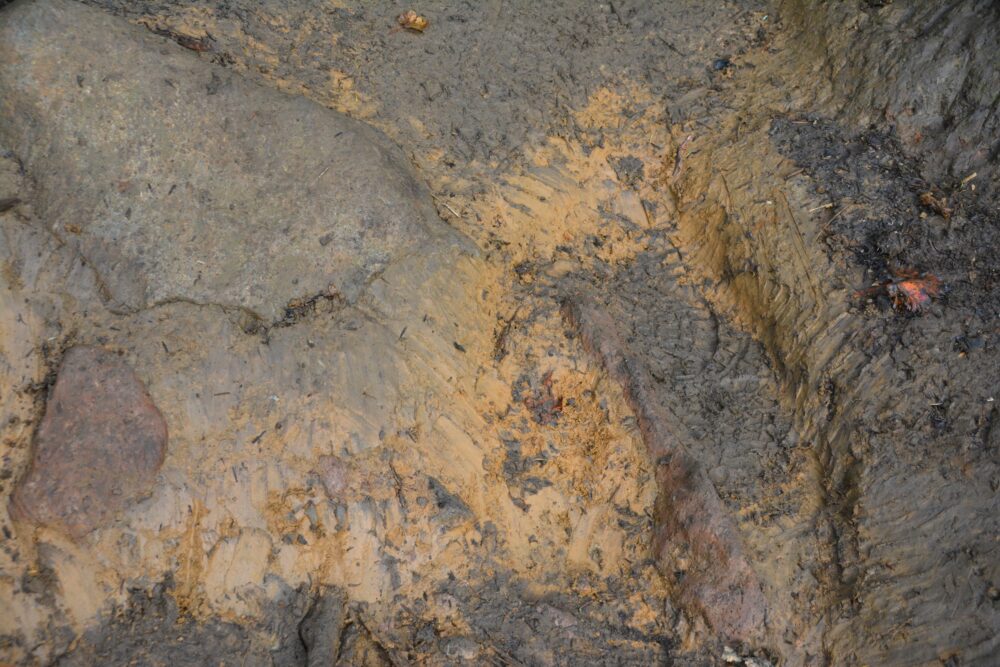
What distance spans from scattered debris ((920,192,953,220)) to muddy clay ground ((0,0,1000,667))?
43mm

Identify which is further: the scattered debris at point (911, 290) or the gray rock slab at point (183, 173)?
the scattered debris at point (911, 290)

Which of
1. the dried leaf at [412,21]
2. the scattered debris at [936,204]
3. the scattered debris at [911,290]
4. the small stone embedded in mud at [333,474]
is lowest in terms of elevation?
the small stone embedded in mud at [333,474]

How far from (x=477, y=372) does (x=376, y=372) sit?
56 centimetres

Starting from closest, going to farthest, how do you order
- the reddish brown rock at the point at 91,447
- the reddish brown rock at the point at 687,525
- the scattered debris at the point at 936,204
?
1. the reddish brown rock at the point at 91,447
2. the reddish brown rock at the point at 687,525
3. the scattered debris at the point at 936,204

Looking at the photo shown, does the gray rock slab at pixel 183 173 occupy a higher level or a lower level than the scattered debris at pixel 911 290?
lower

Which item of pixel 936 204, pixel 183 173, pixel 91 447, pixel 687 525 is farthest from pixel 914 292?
pixel 91 447

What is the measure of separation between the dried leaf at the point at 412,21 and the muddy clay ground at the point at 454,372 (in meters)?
0.43

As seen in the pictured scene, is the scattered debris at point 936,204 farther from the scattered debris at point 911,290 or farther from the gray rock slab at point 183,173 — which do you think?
the gray rock slab at point 183,173

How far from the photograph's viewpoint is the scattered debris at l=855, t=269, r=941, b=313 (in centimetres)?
387

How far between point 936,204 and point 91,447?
4.29 meters

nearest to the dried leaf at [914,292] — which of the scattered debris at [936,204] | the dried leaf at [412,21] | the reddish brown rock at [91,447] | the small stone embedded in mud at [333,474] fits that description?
the scattered debris at [936,204]

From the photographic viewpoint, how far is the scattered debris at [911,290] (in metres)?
3.87

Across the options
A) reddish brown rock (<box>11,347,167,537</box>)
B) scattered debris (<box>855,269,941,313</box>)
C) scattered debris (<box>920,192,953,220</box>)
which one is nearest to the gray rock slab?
reddish brown rock (<box>11,347,167,537</box>)

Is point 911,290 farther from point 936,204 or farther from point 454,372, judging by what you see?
point 454,372
